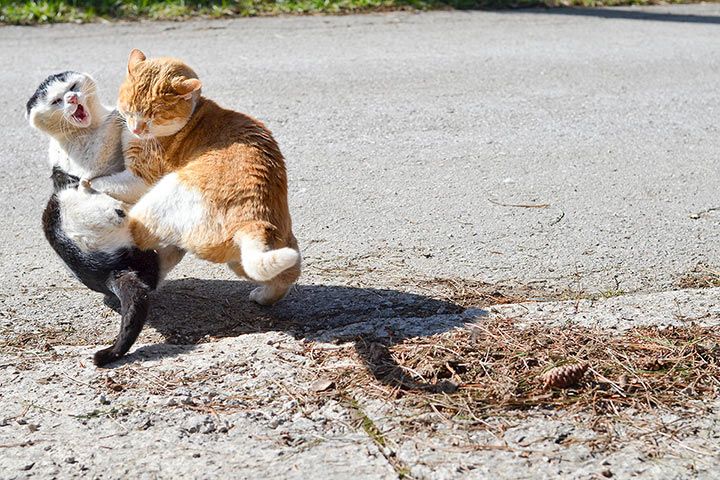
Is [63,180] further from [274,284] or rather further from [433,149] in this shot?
[433,149]

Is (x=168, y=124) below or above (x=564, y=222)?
above

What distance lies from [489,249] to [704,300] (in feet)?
3.70

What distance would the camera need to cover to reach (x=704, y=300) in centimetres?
418

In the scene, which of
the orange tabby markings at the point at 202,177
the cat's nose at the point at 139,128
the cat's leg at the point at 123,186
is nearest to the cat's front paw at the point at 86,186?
the cat's leg at the point at 123,186

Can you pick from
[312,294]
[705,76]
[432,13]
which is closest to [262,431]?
[312,294]

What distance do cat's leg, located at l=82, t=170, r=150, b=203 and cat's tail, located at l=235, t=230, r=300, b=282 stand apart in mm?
639

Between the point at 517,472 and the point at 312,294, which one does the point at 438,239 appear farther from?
the point at 517,472

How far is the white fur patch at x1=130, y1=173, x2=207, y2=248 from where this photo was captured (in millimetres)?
3865

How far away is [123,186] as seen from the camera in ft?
13.6

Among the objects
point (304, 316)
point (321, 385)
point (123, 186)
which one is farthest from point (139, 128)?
point (321, 385)

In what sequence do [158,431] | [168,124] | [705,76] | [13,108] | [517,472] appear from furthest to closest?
1. [705,76]
2. [13,108]
3. [168,124]
4. [158,431]
5. [517,472]

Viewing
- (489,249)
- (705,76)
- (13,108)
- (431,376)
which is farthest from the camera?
(705,76)

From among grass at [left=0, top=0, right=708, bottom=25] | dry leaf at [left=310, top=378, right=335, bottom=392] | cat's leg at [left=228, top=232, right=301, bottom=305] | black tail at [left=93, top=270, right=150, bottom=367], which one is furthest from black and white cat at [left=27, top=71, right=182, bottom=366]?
grass at [left=0, top=0, right=708, bottom=25]

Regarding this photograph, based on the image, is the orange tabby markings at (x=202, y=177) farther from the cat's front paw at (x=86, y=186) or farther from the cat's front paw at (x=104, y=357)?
the cat's front paw at (x=104, y=357)
